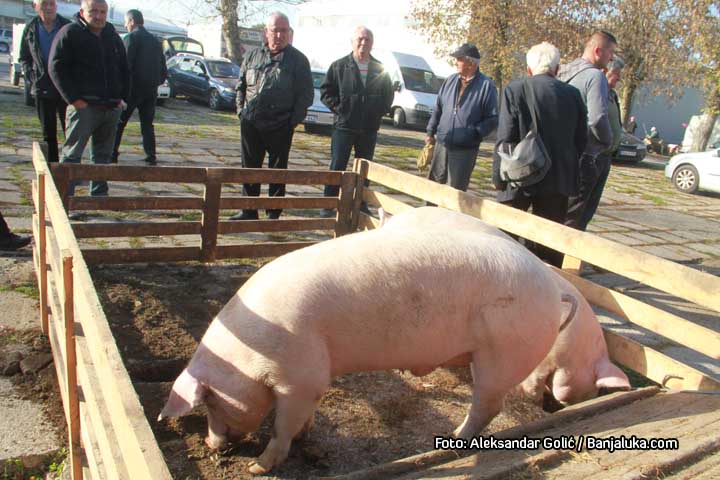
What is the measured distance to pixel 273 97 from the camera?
654 cm

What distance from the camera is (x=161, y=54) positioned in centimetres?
910

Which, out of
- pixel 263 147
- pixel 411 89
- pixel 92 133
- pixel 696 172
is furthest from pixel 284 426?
pixel 411 89

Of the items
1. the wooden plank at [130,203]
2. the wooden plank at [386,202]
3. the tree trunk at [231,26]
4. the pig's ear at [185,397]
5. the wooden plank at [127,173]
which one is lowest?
the pig's ear at [185,397]

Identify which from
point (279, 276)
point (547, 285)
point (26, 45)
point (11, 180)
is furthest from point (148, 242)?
point (547, 285)

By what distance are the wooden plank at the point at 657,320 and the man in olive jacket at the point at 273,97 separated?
3.55m

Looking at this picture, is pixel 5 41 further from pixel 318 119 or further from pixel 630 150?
pixel 630 150

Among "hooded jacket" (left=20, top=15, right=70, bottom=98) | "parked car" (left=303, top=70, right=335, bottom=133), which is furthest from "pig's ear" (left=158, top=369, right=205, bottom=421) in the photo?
"parked car" (left=303, top=70, right=335, bottom=133)

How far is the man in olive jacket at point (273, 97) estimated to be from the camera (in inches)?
258

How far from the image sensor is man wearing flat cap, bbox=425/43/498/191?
6.19 m

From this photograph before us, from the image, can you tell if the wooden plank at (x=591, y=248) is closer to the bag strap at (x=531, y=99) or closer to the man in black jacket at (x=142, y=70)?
the bag strap at (x=531, y=99)

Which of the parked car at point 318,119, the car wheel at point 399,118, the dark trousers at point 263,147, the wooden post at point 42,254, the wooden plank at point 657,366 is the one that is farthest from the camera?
the car wheel at point 399,118

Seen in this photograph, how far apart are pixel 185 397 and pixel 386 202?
3.43 m

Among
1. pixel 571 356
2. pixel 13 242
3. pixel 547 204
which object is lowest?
pixel 13 242

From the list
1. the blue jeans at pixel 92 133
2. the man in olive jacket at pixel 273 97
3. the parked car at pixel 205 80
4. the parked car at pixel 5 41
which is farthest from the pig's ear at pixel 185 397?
the parked car at pixel 5 41
